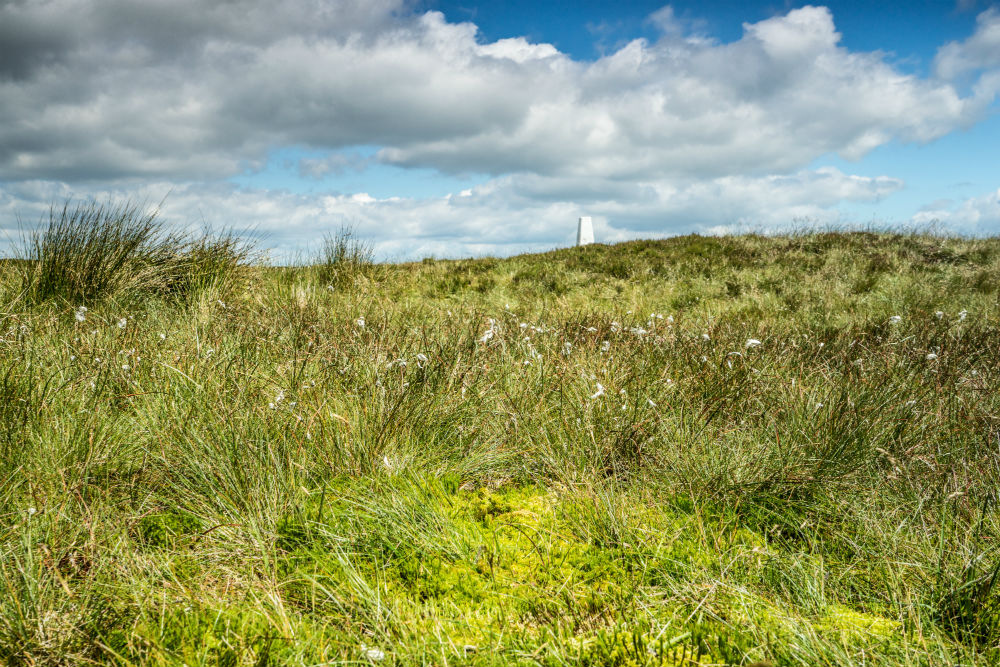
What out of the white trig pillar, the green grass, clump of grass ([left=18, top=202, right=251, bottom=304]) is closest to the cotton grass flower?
the green grass

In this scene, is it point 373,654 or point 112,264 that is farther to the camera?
point 112,264

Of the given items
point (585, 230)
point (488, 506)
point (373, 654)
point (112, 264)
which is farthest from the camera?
point (585, 230)

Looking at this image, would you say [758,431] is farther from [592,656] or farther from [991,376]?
[991,376]

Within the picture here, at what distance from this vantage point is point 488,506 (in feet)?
8.05

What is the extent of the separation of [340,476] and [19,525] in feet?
3.61

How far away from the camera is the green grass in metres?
1.66

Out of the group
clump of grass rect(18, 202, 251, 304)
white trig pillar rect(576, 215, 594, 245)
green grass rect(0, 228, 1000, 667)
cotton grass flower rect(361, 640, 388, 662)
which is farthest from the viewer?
white trig pillar rect(576, 215, 594, 245)

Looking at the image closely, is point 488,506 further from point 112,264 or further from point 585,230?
point 585,230

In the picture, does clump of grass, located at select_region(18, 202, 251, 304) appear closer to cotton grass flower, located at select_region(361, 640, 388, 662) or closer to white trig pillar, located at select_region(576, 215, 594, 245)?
cotton grass flower, located at select_region(361, 640, 388, 662)

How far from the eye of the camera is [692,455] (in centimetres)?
271

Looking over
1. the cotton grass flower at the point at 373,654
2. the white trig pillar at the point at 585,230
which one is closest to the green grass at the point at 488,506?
the cotton grass flower at the point at 373,654

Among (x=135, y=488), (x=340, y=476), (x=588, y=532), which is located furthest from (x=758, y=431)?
(x=135, y=488)

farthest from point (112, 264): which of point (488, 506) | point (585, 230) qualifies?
point (585, 230)

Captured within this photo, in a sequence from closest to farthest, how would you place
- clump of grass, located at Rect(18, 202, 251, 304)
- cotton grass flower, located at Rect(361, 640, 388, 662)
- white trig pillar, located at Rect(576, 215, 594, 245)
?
1. cotton grass flower, located at Rect(361, 640, 388, 662)
2. clump of grass, located at Rect(18, 202, 251, 304)
3. white trig pillar, located at Rect(576, 215, 594, 245)
